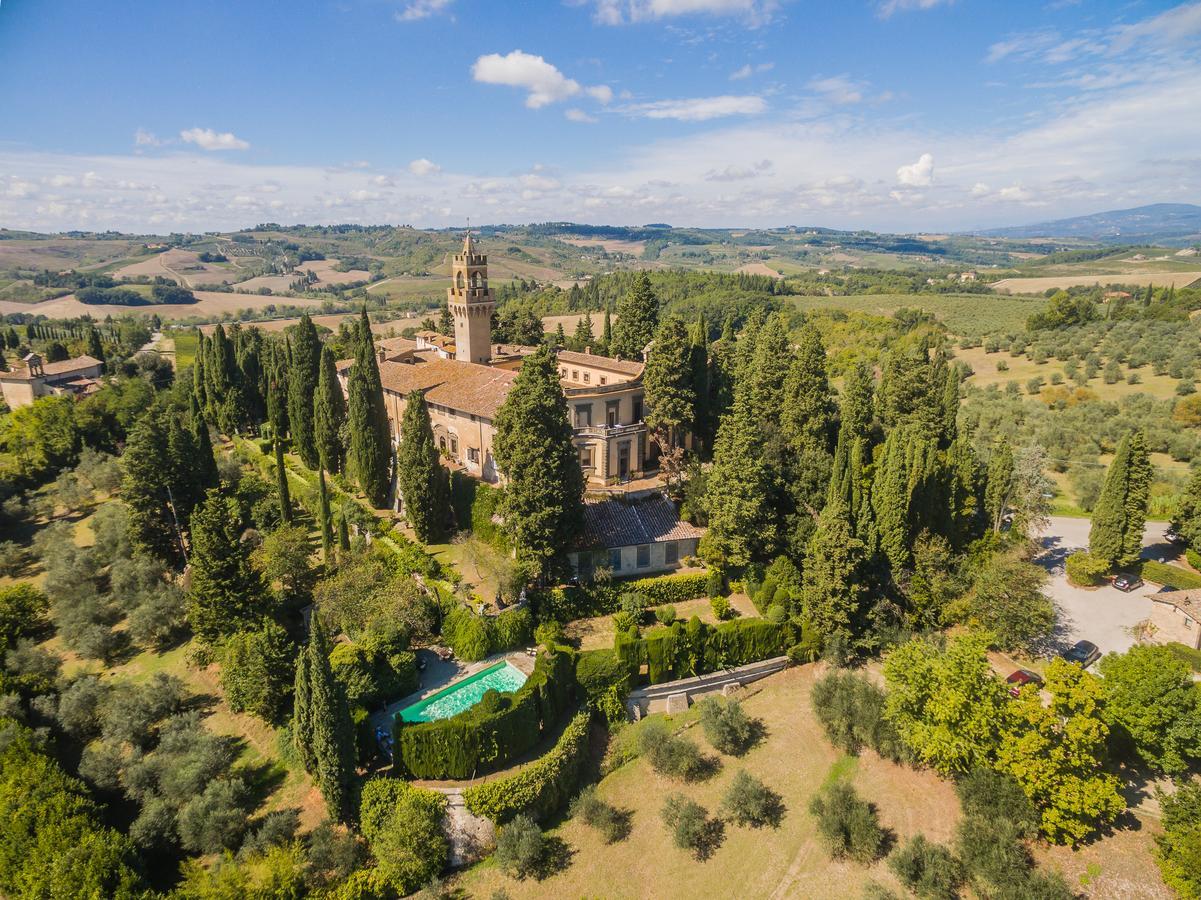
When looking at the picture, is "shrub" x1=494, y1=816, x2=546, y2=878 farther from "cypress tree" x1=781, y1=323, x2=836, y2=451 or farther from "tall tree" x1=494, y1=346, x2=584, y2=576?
"cypress tree" x1=781, y1=323, x2=836, y2=451

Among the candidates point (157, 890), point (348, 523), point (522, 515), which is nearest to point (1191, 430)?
point (522, 515)

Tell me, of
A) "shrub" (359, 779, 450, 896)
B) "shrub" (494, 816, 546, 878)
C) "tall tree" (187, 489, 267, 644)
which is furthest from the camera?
"tall tree" (187, 489, 267, 644)

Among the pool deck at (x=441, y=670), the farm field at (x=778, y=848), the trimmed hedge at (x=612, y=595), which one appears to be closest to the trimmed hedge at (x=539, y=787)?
the farm field at (x=778, y=848)

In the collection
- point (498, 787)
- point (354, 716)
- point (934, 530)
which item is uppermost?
point (934, 530)

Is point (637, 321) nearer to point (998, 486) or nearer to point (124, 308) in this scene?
point (998, 486)

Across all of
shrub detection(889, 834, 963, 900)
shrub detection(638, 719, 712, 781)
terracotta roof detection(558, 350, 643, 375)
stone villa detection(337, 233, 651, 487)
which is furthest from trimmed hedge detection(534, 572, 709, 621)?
terracotta roof detection(558, 350, 643, 375)

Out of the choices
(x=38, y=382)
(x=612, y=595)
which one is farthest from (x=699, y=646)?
(x=38, y=382)

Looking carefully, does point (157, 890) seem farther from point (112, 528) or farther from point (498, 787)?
point (112, 528)
